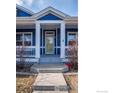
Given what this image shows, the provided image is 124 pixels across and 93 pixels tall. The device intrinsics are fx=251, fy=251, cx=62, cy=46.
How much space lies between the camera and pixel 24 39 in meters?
7.88

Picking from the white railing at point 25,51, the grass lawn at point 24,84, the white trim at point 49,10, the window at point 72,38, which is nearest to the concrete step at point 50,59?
the white railing at point 25,51

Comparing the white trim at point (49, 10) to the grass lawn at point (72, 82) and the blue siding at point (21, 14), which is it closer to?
the blue siding at point (21, 14)

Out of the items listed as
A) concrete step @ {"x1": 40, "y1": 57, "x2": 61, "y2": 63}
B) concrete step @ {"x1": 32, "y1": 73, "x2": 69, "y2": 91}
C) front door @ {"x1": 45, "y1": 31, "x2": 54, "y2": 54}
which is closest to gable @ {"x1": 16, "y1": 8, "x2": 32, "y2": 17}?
front door @ {"x1": 45, "y1": 31, "x2": 54, "y2": 54}

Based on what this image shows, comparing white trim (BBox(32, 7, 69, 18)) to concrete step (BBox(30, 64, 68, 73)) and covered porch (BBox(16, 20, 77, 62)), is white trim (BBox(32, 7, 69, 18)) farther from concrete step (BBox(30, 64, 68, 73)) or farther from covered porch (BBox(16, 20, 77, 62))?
concrete step (BBox(30, 64, 68, 73))

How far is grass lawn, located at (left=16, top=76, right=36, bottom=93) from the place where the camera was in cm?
489

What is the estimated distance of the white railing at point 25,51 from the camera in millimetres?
7305

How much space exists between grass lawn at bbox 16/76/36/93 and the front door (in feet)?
5.05

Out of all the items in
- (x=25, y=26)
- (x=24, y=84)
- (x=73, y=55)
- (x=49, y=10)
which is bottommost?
(x=24, y=84)

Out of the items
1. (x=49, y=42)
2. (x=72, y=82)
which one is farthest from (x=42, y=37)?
(x=72, y=82)

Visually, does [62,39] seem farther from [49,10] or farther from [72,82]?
[72,82]

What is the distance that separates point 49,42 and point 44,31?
0.43 meters

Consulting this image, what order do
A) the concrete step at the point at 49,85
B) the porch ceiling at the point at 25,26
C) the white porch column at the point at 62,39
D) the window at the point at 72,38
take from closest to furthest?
the concrete step at the point at 49,85 → the white porch column at the point at 62,39 → the window at the point at 72,38 → the porch ceiling at the point at 25,26
